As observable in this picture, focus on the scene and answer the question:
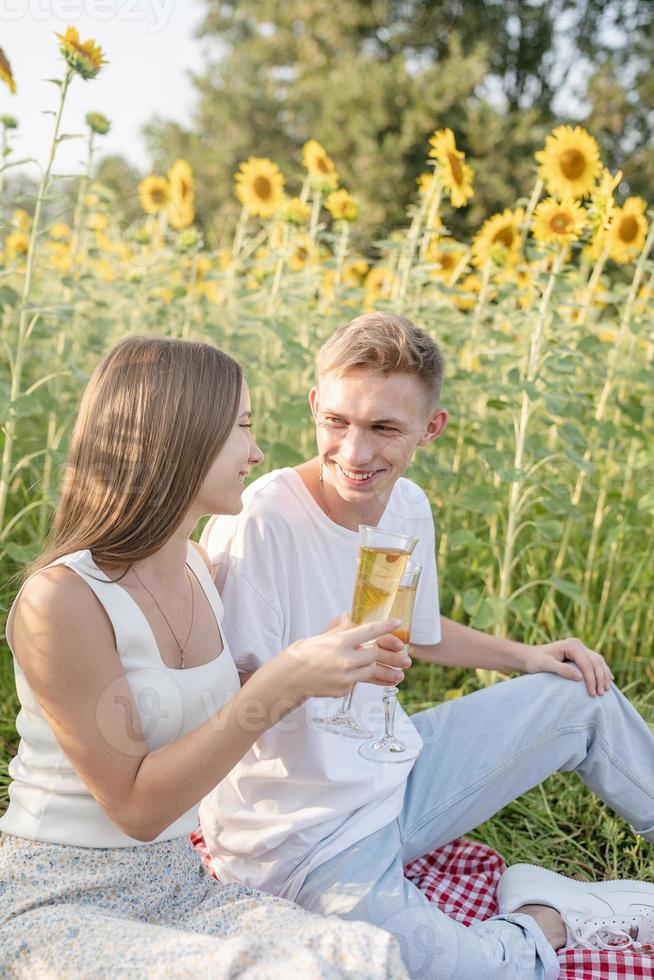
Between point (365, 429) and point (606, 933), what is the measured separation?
A: 1.15 m

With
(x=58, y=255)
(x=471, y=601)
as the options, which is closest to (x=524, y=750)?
(x=471, y=601)

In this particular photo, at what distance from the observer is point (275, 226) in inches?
170

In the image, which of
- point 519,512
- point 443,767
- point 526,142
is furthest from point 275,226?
point 526,142

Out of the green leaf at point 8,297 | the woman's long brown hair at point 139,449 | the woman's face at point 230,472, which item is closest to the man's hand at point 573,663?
the woman's face at point 230,472

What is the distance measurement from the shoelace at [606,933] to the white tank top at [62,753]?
93cm

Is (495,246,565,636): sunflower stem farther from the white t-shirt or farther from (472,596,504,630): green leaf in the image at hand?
the white t-shirt

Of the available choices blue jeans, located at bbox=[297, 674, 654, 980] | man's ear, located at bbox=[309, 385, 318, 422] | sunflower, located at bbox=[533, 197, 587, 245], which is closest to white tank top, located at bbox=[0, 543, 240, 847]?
blue jeans, located at bbox=[297, 674, 654, 980]

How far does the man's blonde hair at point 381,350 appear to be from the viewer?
6.84ft

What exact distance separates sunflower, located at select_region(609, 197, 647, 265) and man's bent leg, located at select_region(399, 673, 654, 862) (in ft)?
7.64

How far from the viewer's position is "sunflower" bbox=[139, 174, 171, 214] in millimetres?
4719

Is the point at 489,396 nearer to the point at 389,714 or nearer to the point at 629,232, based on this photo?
the point at 629,232

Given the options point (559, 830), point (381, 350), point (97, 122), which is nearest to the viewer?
point (381, 350)

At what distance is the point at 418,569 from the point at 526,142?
15.0 m

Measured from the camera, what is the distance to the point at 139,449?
1.71m
